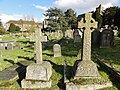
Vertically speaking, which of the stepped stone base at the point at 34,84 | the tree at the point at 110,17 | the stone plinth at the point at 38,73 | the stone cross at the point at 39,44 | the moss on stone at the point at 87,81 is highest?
the tree at the point at 110,17

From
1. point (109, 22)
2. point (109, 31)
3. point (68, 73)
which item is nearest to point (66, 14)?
point (109, 22)

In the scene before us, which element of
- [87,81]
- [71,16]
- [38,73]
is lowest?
[87,81]

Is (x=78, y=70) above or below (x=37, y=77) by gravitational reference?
above

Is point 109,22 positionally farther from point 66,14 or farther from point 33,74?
point 33,74

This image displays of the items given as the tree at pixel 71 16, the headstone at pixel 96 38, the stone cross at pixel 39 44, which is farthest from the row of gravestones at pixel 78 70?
the tree at pixel 71 16

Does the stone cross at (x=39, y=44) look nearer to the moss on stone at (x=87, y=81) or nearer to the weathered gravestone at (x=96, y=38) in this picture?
the moss on stone at (x=87, y=81)

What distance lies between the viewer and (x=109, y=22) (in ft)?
161

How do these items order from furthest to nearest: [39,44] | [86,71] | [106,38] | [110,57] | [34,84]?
1. [106,38]
2. [110,57]
3. [39,44]
4. [86,71]
5. [34,84]

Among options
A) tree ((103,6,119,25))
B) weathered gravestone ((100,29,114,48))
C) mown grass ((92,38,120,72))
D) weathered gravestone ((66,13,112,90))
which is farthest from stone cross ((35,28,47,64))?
tree ((103,6,119,25))

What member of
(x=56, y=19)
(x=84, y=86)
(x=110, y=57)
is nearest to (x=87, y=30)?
(x=84, y=86)

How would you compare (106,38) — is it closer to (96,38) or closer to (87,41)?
(96,38)

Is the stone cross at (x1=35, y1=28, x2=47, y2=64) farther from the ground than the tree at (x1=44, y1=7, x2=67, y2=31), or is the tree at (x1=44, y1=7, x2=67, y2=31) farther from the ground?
the tree at (x1=44, y1=7, x2=67, y2=31)

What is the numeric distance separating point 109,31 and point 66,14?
1903 inches

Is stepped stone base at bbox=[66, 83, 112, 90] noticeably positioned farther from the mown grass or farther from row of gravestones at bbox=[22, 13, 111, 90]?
the mown grass
